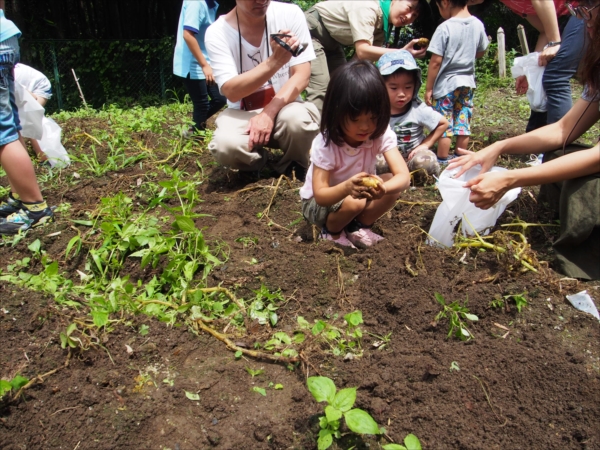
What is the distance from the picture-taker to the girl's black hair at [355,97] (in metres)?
2.31

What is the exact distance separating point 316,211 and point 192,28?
7.74 feet

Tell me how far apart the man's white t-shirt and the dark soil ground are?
1373 mm

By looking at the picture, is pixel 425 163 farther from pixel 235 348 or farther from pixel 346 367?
pixel 235 348

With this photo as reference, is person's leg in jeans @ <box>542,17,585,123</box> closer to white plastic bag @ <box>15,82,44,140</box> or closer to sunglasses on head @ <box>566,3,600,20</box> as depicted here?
sunglasses on head @ <box>566,3,600,20</box>

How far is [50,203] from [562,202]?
3054 millimetres

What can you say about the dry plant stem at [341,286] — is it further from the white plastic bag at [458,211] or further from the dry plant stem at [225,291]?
the white plastic bag at [458,211]

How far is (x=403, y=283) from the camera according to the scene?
90.5 inches

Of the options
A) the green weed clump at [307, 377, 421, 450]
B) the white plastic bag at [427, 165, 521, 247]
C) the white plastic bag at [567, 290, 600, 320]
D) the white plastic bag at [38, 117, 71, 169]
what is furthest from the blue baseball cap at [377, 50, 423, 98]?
the white plastic bag at [38, 117, 71, 169]

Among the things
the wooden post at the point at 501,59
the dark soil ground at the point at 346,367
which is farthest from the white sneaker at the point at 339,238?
the wooden post at the point at 501,59

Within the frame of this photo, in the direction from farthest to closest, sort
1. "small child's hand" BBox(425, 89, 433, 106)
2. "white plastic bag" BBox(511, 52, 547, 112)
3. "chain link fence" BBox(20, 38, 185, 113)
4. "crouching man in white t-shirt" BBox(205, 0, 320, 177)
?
1. "chain link fence" BBox(20, 38, 185, 113)
2. "small child's hand" BBox(425, 89, 433, 106)
3. "white plastic bag" BBox(511, 52, 547, 112)
4. "crouching man in white t-shirt" BBox(205, 0, 320, 177)

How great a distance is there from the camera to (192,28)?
420cm

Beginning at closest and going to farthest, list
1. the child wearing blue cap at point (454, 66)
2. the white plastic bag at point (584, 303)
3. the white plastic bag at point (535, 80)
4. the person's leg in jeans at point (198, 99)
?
1. the white plastic bag at point (584, 303)
2. the white plastic bag at point (535, 80)
3. the child wearing blue cap at point (454, 66)
4. the person's leg in jeans at point (198, 99)

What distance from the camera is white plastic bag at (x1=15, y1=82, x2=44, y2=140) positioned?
3.40 metres

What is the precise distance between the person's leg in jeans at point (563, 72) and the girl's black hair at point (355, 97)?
72.2 inches
